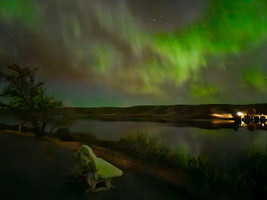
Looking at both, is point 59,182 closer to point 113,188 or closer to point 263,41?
point 113,188

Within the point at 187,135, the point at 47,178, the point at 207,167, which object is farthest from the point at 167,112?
the point at 47,178

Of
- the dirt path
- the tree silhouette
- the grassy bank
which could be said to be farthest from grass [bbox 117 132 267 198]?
the tree silhouette

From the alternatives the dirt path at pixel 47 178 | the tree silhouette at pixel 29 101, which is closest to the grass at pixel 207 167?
the dirt path at pixel 47 178

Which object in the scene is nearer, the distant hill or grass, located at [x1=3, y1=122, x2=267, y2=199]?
grass, located at [x1=3, y1=122, x2=267, y2=199]

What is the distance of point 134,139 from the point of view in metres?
2.57

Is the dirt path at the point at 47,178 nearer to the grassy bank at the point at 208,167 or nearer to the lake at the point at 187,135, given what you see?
the grassy bank at the point at 208,167

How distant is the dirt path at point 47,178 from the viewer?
2.45 metres

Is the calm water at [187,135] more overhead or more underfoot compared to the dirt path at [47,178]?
more overhead

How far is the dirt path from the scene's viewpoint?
2447 millimetres

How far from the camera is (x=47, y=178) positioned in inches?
103

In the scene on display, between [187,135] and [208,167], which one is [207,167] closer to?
[208,167]

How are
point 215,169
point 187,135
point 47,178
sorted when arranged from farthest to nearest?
point 47,178 < point 187,135 < point 215,169

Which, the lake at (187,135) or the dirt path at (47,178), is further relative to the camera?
the dirt path at (47,178)

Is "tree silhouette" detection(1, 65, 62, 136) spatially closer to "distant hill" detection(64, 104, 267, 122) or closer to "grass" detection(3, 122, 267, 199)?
"distant hill" detection(64, 104, 267, 122)
